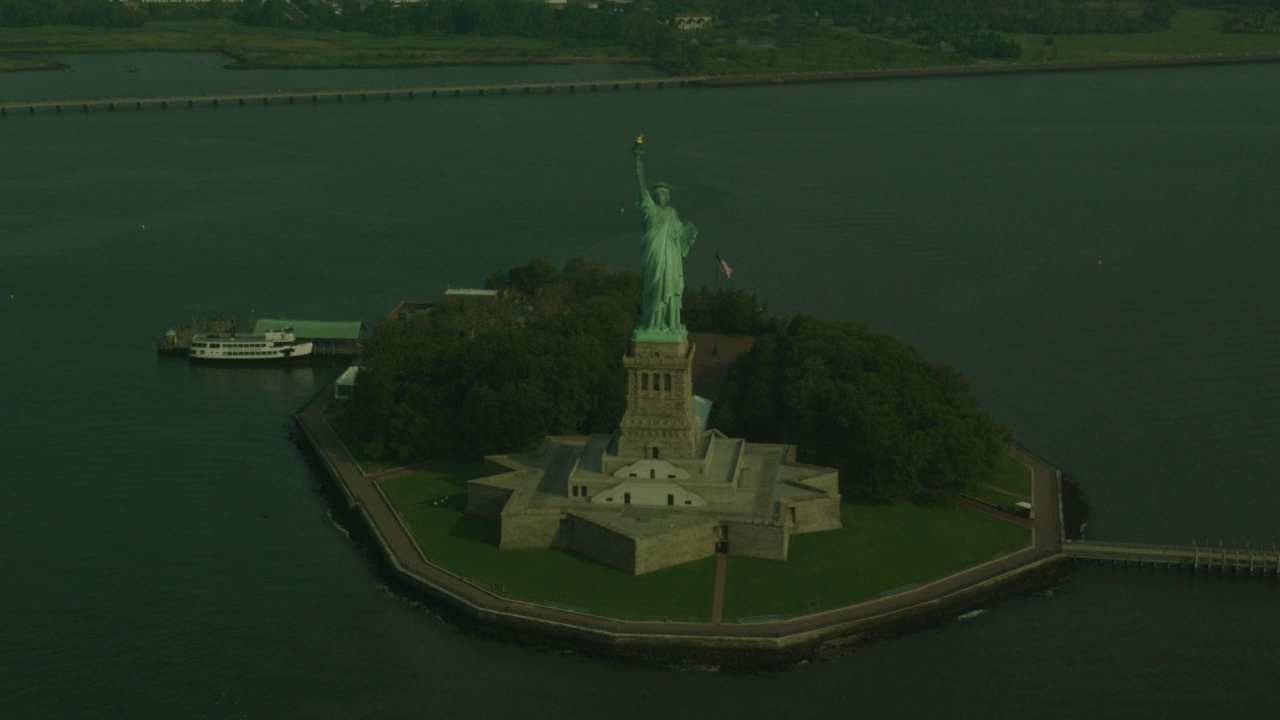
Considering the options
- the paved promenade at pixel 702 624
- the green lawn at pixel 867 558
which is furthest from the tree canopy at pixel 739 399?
the paved promenade at pixel 702 624

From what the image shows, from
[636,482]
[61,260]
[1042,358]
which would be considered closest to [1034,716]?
[636,482]

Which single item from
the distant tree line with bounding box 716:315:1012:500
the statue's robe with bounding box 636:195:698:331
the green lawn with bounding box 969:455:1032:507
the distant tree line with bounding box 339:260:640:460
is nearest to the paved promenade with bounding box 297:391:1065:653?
the green lawn with bounding box 969:455:1032:507

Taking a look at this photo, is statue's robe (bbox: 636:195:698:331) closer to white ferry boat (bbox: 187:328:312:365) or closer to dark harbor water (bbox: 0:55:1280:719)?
dark harbor water (bbox: 0:55:1280:719)

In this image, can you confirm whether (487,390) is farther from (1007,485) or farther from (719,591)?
(1007,485)

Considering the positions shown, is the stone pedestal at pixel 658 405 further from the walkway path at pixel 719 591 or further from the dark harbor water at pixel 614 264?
the dark harbor water at pixel 614 264

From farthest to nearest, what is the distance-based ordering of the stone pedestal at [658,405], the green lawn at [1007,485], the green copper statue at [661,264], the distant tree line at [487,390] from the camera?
the distant tree line at [487,390] → the green lawn at [1007,485] → the stone pedestal at [658,405] → the green copper statue at [661,264]

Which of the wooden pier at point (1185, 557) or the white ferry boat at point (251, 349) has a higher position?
the wooden pier at point (1185, 557)

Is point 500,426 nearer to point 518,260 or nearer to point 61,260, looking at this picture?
point 518,260
